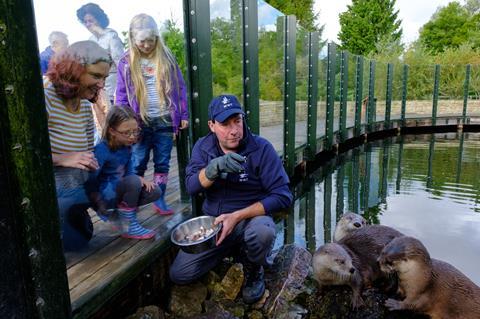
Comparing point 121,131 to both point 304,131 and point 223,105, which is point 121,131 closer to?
point 223,105

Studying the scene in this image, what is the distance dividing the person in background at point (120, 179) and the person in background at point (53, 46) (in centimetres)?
55

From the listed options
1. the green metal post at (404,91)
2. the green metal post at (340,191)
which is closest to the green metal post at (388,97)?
the green metal post at (404,91)

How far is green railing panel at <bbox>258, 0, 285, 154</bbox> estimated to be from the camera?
4777 mm

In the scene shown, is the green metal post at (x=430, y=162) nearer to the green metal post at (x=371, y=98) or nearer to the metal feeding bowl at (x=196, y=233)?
the green metal post at (x=371, y=98)

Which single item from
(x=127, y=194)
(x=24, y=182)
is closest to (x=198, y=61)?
(x=127, y=194)

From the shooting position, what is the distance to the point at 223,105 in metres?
2.43

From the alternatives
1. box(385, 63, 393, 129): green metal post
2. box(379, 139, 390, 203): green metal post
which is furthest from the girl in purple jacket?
box(385, 63, 393, 129): green metal post

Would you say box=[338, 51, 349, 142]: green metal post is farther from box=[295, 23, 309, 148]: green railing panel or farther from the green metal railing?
the green metal railing

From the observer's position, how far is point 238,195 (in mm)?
2576

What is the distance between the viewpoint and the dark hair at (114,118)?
2.25 metres

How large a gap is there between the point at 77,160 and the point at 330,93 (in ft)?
24.7

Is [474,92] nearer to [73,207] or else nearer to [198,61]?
[198,61]

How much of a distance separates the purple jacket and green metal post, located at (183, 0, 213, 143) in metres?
0.08

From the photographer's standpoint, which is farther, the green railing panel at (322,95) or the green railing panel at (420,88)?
the green railing panel at (420,88)
